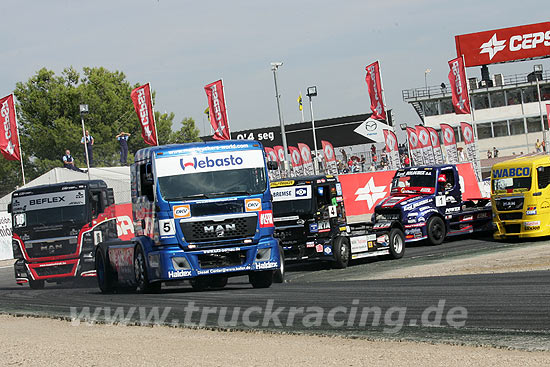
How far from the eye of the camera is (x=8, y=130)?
38.0 metres

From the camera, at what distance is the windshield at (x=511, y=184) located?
23.2m

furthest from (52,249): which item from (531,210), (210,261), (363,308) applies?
(531,210)

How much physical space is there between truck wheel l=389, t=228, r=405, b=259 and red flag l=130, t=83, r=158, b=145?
67.2 feet

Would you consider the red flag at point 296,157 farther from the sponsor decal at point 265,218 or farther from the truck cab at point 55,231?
the sponsor decal at point 265,218

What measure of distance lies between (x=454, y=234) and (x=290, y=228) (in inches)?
279

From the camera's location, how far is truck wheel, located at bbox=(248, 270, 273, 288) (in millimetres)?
15898

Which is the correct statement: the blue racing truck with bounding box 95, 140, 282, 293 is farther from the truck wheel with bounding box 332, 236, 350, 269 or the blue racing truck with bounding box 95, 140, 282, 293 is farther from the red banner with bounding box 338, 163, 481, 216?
the red banner with bounding box 338, 163, 481, 216

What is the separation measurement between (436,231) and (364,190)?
11.1 meters

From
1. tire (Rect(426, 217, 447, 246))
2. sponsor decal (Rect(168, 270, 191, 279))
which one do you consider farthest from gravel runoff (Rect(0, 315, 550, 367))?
tire (Rect(426, 217, 447, 246))

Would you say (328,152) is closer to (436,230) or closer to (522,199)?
(436,230)

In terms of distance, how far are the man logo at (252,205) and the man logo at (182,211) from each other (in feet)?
3.40

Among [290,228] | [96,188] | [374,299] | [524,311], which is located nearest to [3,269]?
[96,188]

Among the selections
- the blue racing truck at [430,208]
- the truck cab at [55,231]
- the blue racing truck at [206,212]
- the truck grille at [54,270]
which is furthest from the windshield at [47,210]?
the blue racing truck at [430,208]

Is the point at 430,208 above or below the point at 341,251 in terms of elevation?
above
